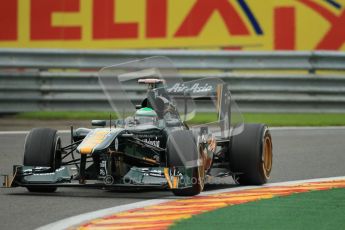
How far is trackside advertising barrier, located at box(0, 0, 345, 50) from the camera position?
19250 mm

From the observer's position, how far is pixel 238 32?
19.4m

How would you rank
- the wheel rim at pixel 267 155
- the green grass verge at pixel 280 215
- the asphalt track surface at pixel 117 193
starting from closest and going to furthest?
the green grass verge at pixel 280 215
the asphalt track surface at pixel 117 193
the wheel rim at pixel 267 155

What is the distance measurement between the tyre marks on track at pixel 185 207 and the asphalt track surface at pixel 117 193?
430 mm

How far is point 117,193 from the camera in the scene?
458 inches

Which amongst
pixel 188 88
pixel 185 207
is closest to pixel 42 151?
pixel 188 88

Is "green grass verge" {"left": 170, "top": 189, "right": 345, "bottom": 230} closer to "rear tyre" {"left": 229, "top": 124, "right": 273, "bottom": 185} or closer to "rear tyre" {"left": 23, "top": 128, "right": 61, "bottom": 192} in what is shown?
"rear tyre" {"left": 229, "top": 124, "right": 273, "bottom": 185}

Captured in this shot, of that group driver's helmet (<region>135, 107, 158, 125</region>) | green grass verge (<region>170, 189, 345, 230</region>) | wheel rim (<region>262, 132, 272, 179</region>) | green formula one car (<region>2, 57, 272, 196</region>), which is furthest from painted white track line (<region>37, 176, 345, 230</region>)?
driver's helmet (<region>135, 107, 158, 125</region>)

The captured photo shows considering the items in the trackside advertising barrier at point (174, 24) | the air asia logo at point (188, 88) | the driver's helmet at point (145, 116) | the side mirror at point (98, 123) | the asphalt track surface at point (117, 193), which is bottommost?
the asphalt track surface at point (117, 193)

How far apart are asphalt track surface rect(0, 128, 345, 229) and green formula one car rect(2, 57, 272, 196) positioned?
0.18 m

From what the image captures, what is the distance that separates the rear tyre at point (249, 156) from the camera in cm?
1227

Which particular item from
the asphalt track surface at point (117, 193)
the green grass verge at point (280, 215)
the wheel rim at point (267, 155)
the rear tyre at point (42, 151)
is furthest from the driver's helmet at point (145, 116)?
the green grass verge at point (280, 215)

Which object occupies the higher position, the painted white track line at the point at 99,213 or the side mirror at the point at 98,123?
the side mirror at the point at 98,123

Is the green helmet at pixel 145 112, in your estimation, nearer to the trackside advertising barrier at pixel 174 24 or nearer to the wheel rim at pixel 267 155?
the wheel rim at pixel 267 155

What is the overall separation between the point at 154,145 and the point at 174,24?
787 cm
